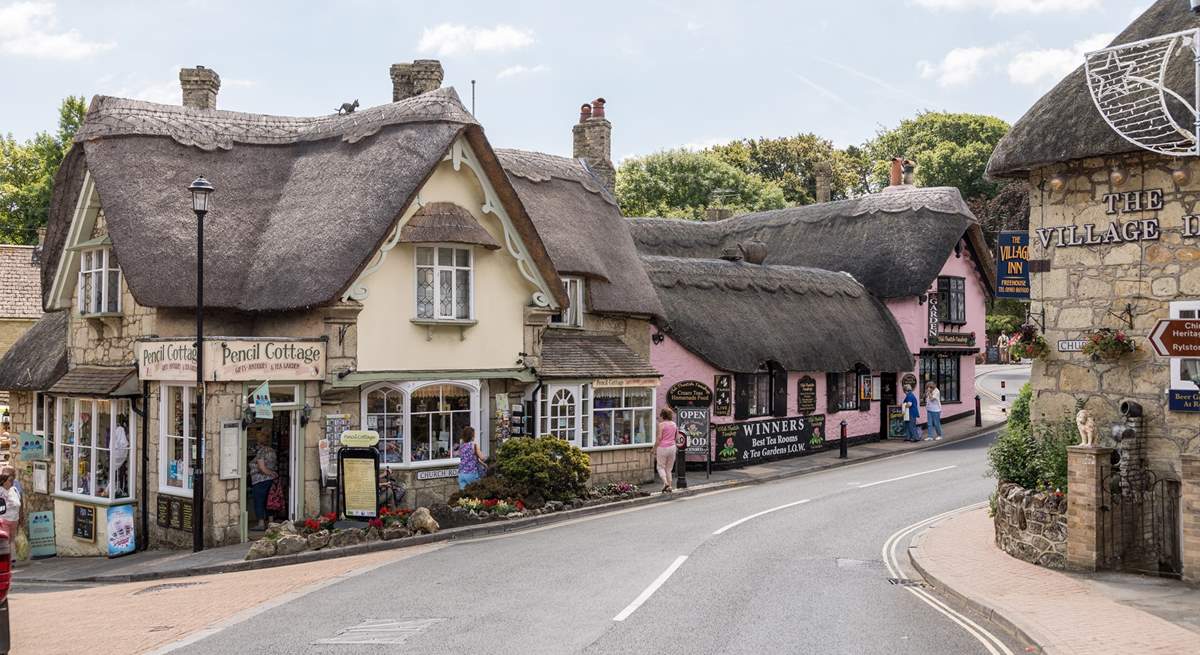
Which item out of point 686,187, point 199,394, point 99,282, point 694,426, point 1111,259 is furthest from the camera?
point 686,187

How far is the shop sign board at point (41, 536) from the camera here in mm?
22438

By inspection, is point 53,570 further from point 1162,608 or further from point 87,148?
point 1162,608

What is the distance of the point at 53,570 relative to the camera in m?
19.8

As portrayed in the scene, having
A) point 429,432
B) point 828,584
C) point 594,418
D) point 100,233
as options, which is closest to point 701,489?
point 594,418

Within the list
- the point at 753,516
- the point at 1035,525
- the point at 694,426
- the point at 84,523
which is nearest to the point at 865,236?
the point at 694,426

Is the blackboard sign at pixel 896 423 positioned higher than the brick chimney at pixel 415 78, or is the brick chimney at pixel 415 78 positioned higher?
the brick chimney at pixel 415 78

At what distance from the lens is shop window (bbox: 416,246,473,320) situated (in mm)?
21906

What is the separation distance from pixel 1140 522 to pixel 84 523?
1951cm

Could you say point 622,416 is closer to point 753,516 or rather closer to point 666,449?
point 666,449

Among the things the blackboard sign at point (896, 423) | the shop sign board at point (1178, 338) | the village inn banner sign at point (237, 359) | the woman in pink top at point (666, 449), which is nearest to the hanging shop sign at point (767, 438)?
the blackboard sign at point (896, 423)

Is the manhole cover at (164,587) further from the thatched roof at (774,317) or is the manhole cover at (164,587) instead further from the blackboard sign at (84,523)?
the thatched roof at (774,317)

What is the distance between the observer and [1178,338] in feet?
33.1

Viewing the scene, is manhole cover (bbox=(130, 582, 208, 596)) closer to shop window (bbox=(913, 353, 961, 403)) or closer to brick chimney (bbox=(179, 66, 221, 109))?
brick chimney (bbox=(179, 66, 221, 109))

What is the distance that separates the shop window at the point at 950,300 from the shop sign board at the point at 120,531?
28.3m
